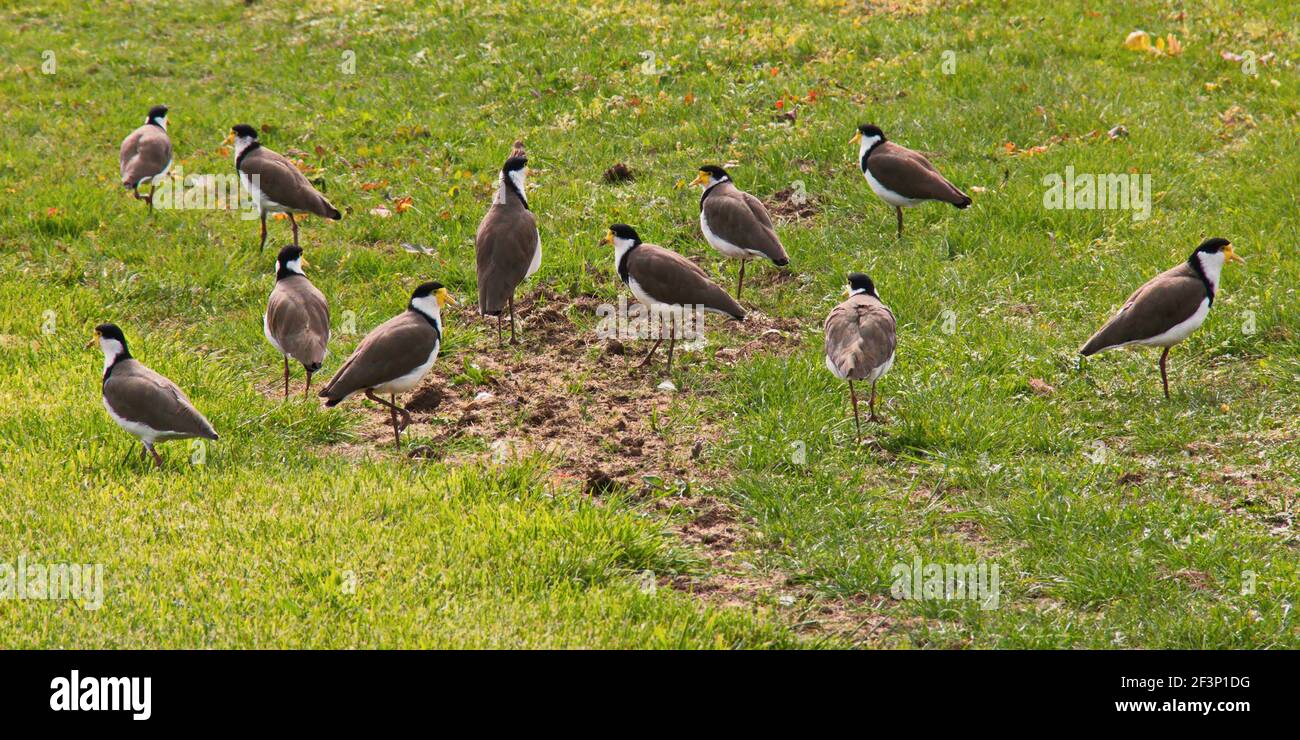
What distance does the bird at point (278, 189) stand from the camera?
1165 centimetres

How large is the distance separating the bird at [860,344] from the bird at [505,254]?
2.78 metres

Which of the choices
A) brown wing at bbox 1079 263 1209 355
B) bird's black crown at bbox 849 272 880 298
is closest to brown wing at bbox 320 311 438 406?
bird's black crown at bbox 849 272 880 298

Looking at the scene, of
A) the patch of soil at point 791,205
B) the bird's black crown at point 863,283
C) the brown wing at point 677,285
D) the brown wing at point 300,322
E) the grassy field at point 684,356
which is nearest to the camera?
the grassy field at point 684,356

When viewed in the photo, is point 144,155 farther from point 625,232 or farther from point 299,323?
point 625,232

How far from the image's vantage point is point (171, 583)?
250 inches

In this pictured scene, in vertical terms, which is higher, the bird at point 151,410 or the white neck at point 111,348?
the white neck at point 111,348

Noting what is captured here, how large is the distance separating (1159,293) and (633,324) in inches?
165

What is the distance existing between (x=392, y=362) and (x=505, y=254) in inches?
81.2

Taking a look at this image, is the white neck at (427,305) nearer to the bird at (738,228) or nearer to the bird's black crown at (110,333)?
the bird's black crown at (110,333)

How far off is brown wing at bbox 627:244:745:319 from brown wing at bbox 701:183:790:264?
2.59 feet

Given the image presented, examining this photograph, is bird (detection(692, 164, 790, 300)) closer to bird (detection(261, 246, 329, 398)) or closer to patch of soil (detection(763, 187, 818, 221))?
patch of soil (detection(763, 187, 818, 221))

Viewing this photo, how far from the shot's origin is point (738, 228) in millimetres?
10508

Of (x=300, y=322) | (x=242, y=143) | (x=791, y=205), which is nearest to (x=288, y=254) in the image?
(x=300, y=322)

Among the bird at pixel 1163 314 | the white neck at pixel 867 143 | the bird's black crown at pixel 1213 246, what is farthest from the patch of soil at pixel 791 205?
the bird's black crown at pixel 1213 246
